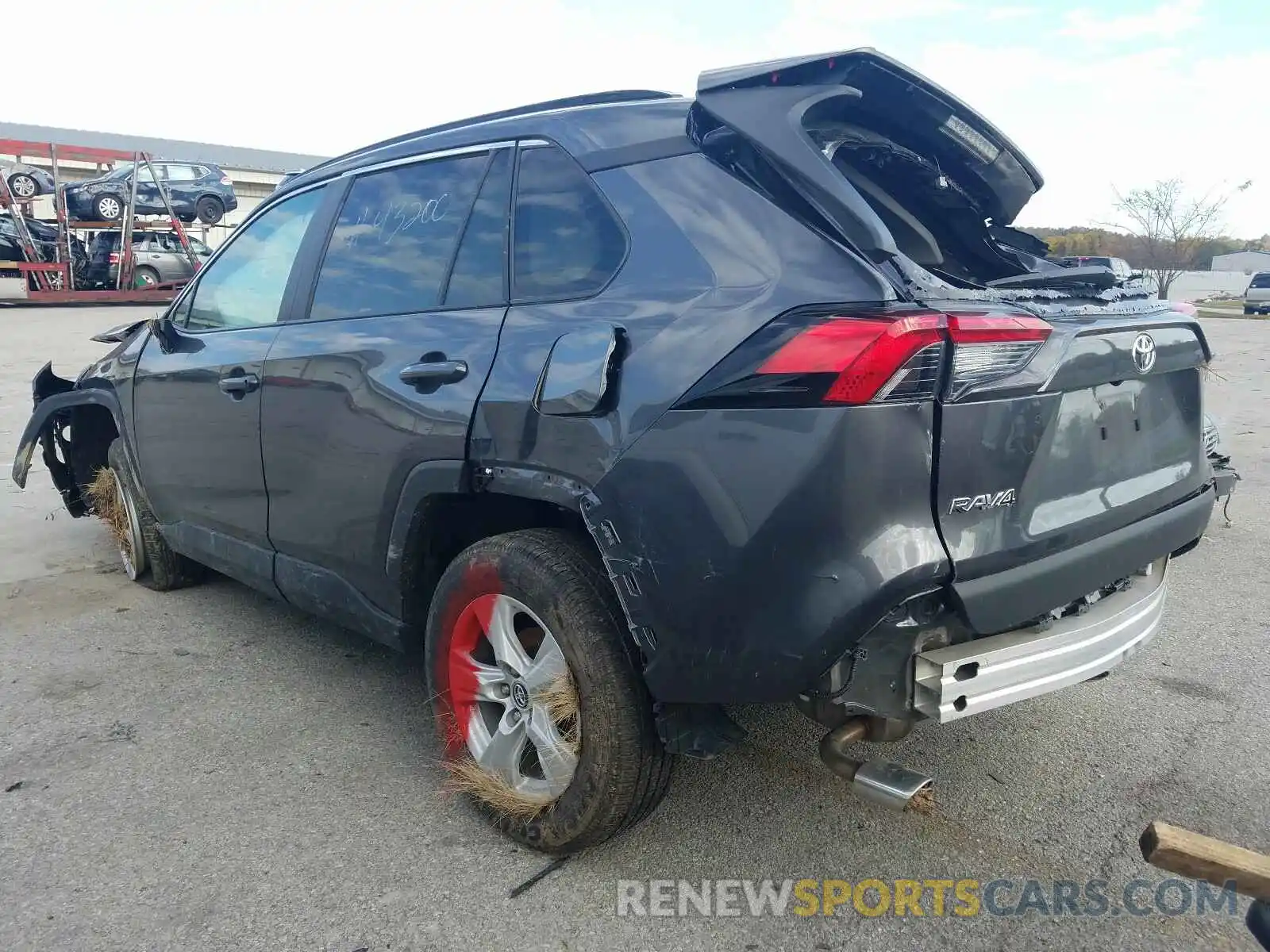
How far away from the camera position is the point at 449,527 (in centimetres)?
287

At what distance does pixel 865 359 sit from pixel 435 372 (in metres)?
1.24

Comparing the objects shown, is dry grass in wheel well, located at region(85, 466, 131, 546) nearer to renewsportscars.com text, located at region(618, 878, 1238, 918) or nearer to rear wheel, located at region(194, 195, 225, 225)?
renewsportscars.com text, located at region(618, 878, 1238, 918)

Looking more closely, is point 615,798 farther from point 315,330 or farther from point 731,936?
point 315,330

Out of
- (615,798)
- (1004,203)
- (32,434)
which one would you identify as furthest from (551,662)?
(32,434)

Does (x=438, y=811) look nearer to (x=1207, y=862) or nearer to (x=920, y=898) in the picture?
(x=920, y=898)

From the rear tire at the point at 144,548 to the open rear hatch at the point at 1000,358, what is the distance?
3.47m

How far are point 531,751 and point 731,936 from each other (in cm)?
72

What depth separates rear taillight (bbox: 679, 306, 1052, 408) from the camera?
1965 millimetres

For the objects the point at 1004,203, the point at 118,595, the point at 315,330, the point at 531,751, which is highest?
the point at 1004,203

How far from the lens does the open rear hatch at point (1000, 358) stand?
6.75 feet

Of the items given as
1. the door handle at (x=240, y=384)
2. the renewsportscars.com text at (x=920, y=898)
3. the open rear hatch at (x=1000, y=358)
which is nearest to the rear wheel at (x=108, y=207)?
the door handle at (x=240, y=384)

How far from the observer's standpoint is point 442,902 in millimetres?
2391

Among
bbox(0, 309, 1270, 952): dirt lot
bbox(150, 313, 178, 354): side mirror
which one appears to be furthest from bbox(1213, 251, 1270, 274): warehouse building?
bbox(150, 313, 178, 354): side mirror

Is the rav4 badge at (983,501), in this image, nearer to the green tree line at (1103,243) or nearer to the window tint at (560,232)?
the window tint at (560,232)
